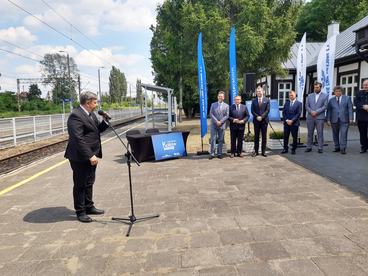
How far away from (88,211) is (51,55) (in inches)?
4522

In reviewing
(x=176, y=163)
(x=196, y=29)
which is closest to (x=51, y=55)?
(x=196, y=29)

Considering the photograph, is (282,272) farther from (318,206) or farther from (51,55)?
(51,55)

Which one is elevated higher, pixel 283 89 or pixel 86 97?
pixel 283 89

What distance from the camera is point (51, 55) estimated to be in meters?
110

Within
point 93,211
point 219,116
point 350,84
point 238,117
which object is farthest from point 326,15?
point 93,211

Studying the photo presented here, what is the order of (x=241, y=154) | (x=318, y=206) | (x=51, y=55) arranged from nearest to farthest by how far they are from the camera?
(x=318, y=206)
(x=241, y=154)
(x=51, y=55)

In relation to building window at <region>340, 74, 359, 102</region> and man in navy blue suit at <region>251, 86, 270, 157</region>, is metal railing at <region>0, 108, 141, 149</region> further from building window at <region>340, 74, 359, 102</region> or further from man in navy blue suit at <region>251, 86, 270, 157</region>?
building window at <region>340, 74, 359, 102</region>

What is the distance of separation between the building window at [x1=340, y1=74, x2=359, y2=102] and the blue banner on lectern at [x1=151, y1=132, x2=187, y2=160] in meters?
13.6

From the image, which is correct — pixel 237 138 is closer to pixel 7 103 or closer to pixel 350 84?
pixel 350 84

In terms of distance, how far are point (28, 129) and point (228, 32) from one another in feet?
34.5

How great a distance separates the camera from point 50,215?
17.2ft

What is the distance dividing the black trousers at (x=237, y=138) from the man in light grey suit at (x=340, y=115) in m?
2.53

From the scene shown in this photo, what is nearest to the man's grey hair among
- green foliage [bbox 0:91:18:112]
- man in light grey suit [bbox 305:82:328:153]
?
man in light grey suit [bbox 305:82:328:153]

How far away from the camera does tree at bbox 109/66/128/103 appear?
110 meters
